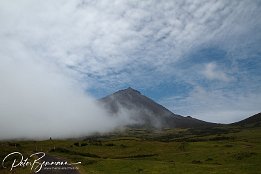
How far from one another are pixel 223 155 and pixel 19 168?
3839 centimetres

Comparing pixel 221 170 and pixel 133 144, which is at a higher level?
pixel 133 144

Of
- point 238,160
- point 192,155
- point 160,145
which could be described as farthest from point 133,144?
point 238,160

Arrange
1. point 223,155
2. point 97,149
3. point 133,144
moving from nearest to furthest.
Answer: point 223,155 → point 97,149 → point 133,144

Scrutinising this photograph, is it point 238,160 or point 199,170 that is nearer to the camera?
point 199,170

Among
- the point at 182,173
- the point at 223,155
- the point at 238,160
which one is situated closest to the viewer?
the point at 182,173

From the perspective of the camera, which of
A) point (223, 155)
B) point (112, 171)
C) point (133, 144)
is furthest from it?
point (133, 144)

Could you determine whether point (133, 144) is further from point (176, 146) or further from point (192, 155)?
point (192, 155)

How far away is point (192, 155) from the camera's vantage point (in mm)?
73750

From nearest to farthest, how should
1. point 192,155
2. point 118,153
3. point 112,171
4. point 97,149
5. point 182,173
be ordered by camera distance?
point 182,173
point 112,171
point 192,155
point 118,153
point 97,149

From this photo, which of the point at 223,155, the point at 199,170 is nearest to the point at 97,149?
the point at 223,155

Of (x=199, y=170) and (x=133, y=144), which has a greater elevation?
(x=133, y=144)

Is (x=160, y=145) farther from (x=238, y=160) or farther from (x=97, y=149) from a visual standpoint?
(x=238, y=160)

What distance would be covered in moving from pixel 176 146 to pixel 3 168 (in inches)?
2345

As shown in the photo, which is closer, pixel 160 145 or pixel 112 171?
pixel 112 171
